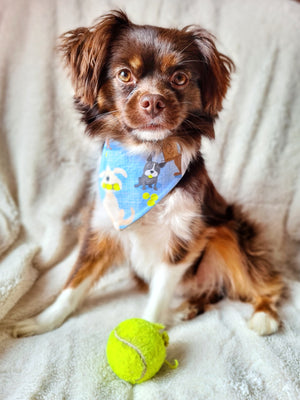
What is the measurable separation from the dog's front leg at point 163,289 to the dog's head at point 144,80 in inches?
23.0

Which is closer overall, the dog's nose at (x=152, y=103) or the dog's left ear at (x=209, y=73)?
the dog's nose at (x=152, y=103)

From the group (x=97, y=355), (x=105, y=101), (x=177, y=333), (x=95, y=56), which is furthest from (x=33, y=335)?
(x=95, y=56)

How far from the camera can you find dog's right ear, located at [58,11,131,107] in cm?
167

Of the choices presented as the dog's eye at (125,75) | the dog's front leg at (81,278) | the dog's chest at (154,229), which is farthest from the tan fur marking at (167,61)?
the dog's front leg at (81,278)

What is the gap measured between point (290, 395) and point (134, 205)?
37.0 inches

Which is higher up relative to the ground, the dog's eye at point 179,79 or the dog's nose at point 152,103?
the dog's eye at point 179,79

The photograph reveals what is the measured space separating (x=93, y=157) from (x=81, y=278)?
0.78 m

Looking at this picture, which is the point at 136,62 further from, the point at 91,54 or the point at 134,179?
the point at 134,179

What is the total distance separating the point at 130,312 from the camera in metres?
2.03

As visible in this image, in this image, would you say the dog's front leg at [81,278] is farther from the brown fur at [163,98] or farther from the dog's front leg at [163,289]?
the dog's front leg at [163,289]

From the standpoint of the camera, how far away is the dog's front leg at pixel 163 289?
6.31ft

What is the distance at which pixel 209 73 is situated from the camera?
175 centimetres

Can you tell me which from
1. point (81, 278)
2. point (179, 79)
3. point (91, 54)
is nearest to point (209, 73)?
point (179, 79)

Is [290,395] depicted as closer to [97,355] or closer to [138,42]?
[97,355]
